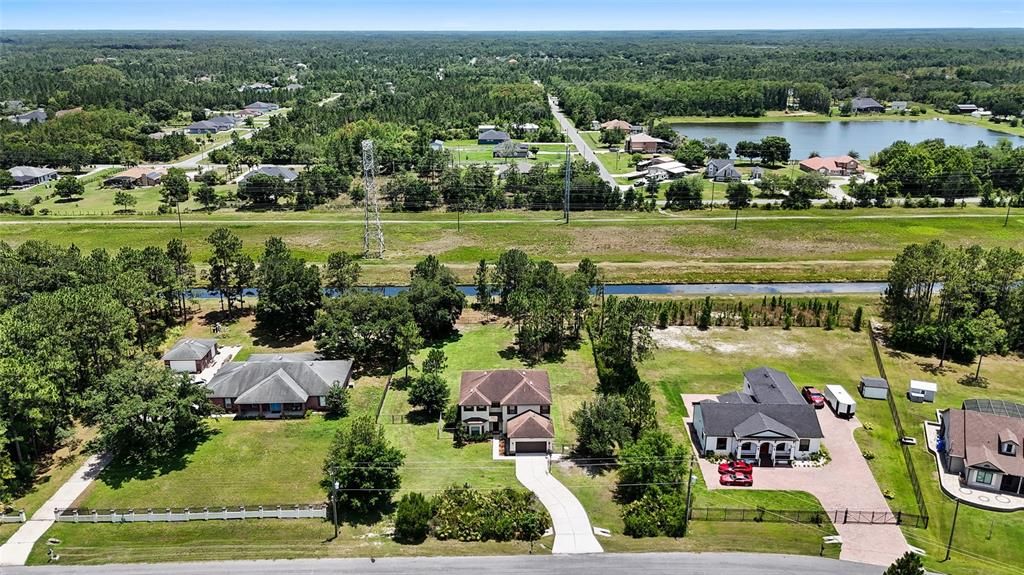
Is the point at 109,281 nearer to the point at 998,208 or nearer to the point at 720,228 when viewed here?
the point at 720,228

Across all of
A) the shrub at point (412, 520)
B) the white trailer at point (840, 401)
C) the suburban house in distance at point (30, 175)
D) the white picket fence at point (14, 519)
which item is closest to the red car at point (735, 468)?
the white trailer at point (840, 401)

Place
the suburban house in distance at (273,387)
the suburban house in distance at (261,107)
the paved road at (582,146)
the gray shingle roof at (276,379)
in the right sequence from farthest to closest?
the suburban house in distance at (261,107) → the paved road at (582,146) → the gray shingle roof at (276,379) → the suburban house in distance at (273,387)

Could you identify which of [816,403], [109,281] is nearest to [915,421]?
[816,403]

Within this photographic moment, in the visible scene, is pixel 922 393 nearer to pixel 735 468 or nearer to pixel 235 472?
pixel 735 468

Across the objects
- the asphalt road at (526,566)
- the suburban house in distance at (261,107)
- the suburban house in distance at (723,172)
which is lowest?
the asphalt road at (526,566)

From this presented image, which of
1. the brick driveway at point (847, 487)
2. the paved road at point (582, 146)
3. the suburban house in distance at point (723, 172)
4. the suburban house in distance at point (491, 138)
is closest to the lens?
the brick driveway at point (847, 487)

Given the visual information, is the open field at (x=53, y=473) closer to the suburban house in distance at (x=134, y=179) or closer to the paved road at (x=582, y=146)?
the paved road at (x=582, y=146)

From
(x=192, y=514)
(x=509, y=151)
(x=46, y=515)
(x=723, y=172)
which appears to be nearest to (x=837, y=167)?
(x=723, y=172)
